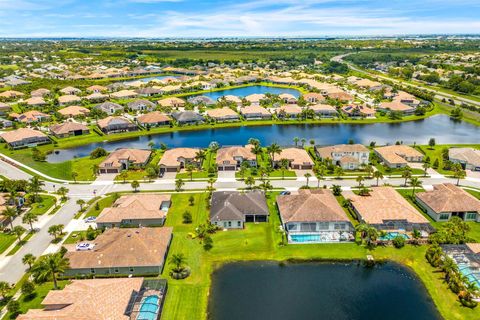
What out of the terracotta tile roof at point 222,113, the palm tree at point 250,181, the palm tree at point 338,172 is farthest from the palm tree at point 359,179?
the terracotta tile roof at point 222,113

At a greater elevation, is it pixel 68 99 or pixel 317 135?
pixel 68 99

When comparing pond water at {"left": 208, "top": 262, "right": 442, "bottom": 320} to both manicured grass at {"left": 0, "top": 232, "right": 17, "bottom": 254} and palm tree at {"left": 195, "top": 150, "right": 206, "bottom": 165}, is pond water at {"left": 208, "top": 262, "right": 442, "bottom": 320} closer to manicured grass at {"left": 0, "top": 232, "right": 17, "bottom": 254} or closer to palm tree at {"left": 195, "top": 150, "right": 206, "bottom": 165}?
manicured grass at {"left": 0, "top": 232, "right": 17, "bottom": 254}

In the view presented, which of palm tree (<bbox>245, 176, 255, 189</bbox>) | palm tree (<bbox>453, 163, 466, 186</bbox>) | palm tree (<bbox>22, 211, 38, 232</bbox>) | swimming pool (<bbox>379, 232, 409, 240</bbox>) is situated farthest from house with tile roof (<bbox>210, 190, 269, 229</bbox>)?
palm tree (<bbox>453, 163, 466, 186</bbox>)

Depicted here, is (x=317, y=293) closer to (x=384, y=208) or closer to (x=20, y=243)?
(x=384, y=208)

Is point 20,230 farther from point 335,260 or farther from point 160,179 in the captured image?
point 335,260

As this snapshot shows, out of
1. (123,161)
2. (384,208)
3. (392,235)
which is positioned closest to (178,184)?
(123,161)

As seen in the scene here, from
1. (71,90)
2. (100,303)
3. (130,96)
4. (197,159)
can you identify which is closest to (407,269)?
(100,303)
